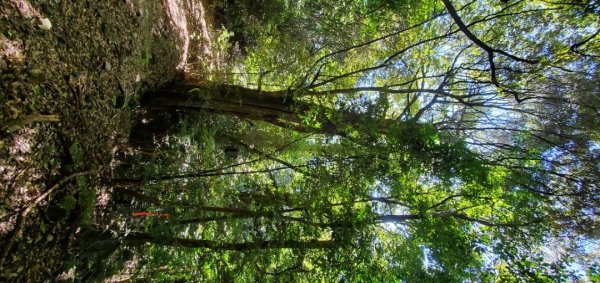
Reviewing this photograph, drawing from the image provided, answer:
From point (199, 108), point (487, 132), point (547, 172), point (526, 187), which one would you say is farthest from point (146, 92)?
point (487, 132)

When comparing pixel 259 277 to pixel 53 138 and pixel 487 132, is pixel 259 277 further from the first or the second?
pixel 487 132

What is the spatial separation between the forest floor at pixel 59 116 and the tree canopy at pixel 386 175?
0.64 metres

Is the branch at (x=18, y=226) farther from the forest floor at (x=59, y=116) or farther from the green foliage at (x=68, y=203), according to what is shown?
the green foliage at (x=68, y=203)

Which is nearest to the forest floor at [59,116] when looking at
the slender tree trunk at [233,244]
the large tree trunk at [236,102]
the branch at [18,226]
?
the branch at [18,226]

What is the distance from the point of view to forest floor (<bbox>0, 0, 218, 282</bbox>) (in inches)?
100

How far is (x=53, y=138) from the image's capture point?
2988mm

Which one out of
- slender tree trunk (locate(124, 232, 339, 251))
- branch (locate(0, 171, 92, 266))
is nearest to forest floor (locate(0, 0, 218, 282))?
branch (locate(0, 171, 92, 266))

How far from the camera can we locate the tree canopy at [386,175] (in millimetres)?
3902

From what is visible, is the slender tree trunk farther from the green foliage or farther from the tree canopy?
the green foliage

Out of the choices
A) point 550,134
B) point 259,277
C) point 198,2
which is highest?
point 198,2

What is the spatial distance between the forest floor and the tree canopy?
64 cm

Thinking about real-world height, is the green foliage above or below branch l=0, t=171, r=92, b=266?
above

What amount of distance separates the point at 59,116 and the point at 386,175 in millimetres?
3529

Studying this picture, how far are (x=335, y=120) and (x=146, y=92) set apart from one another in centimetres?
277
